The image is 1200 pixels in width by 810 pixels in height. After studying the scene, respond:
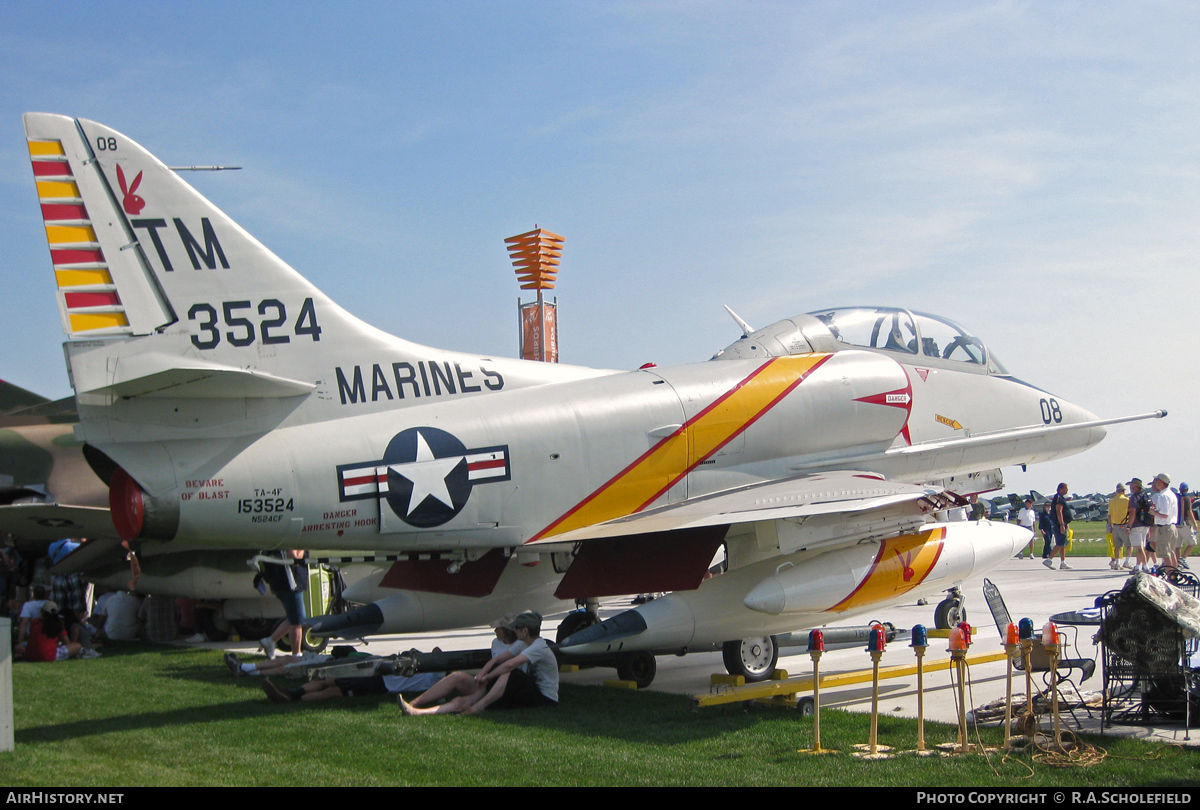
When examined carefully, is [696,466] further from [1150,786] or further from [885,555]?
[1150,786]

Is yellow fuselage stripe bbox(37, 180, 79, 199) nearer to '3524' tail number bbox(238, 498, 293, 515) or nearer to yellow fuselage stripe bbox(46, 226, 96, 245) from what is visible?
yellow fuselage stripe bbox(46, 226, 96, 245)

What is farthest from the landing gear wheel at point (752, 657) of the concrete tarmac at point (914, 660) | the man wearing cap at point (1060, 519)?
the man wearing cap at point (1060, 519)

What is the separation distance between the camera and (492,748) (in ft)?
21.8

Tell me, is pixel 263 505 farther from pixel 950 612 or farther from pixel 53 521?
pixel 950 612

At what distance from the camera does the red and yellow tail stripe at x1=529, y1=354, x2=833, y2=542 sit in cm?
891

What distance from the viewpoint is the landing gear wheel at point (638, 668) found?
926 centimetres

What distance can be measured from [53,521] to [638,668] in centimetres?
798

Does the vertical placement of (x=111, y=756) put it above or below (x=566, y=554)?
below

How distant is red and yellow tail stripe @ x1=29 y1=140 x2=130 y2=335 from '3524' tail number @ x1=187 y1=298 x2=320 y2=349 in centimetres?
57

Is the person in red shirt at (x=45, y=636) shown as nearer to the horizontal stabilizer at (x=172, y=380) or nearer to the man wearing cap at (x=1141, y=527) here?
the horizontal stabilizer at (x=172, y=380)

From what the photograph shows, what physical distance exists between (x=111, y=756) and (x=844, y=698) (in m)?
5.69

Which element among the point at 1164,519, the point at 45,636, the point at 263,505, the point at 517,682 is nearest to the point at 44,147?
the point at 263,505

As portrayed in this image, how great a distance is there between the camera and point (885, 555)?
8.97 m
